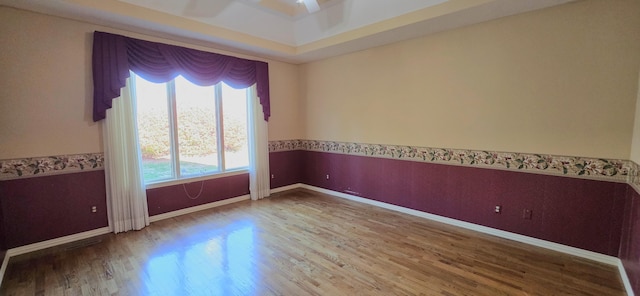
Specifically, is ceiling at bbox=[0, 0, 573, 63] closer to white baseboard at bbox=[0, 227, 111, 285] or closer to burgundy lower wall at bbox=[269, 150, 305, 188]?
burgundy lower wall at bbox=[269, 150, 305, 188]

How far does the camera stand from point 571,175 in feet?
9.39

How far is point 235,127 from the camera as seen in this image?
15.9 feet

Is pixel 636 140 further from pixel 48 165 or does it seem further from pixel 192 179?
pixel 48 165

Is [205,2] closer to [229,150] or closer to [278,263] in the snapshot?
[229,150]

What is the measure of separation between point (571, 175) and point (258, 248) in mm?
3433

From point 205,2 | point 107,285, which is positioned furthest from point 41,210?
point 205,2

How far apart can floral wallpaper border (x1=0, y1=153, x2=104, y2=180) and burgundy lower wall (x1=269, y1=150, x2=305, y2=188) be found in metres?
2.69

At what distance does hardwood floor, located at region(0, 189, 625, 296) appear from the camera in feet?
7.70

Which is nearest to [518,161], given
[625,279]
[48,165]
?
[625,279]

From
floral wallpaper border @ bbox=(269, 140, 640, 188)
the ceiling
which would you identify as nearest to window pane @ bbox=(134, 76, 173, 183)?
the ceiling

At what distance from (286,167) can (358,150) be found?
1628 mm

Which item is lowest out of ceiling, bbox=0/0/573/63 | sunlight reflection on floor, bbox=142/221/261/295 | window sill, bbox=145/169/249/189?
sunlight reflection on floor, bbox=142/221/261/295

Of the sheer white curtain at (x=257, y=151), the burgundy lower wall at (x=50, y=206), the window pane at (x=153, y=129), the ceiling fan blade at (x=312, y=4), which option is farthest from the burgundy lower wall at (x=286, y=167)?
the ceiling fan blade at (x=312, y=4)

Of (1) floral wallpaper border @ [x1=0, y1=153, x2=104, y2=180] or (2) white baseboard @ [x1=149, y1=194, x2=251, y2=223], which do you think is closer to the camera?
(1) floral wallpaper border @ [x1=0, y1=153, x2=104, y2=180]
